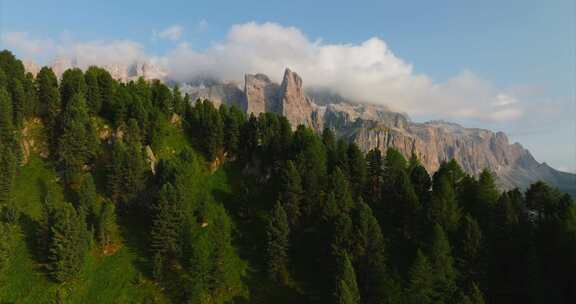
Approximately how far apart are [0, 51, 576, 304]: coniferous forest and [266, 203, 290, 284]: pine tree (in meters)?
0.27

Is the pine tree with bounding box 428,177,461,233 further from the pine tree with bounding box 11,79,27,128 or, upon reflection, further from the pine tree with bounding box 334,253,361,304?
the pine tree with bounding box 11,79,27,128

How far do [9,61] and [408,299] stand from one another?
117 m

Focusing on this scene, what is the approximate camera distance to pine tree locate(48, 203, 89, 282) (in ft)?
183

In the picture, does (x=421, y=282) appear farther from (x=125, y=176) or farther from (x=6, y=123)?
(x=6, y=123)

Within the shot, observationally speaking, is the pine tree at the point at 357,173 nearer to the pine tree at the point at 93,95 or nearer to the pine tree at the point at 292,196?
the pine tree at the point at 292,196

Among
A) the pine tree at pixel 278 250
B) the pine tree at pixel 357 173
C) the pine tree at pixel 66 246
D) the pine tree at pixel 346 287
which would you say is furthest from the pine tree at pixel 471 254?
the pine tree at pixel 66 246

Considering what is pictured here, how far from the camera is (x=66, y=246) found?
185 feet

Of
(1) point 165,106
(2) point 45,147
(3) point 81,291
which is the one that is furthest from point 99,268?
(1) point 165,106

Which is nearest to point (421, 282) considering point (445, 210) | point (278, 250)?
point (445, 210)

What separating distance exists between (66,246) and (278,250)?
3602 centimetres

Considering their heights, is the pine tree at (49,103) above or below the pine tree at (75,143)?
above

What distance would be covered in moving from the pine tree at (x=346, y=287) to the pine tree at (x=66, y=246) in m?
42.7

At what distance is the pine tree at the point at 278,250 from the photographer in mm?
66562

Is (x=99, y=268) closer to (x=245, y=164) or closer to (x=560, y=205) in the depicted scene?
(x=245, y=164)
